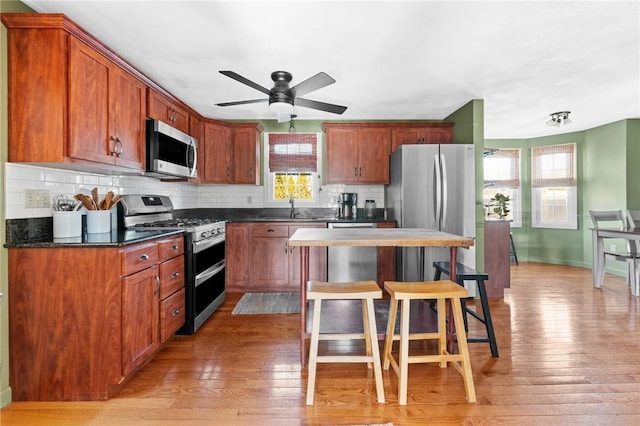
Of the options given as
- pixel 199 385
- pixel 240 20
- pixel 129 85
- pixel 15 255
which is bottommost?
pixel 199 385

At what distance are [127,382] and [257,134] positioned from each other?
10.6 feet

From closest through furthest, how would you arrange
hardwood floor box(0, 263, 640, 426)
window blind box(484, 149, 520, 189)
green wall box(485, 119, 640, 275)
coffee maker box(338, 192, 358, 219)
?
hardwood floor box(0, 263, 640, 426) → coffee maker box(338, 192, 358, 219) → green wall box(485, 119, 640, 275) → window blind box(484, 149, 520, 189)

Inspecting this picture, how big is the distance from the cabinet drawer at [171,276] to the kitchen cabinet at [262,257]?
4.52 feet

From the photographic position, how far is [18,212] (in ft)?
6.46

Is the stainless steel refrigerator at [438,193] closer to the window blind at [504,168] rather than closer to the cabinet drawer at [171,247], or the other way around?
the cabinet drawer at [171,247]

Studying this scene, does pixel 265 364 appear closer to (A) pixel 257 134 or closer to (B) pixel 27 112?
(B) pixel 27 112

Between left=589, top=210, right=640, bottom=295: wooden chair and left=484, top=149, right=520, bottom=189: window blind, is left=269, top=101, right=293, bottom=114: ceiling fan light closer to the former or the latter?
left=589, top=210, right=640, bottom=295: wooden chair

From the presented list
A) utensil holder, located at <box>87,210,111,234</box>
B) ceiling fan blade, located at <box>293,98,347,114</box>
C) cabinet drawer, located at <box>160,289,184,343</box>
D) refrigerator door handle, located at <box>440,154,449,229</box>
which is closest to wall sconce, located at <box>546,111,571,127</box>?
refrigerator door handle, located at <box>440,154,449,229</box>

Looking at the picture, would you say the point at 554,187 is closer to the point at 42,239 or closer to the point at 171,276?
the point at 171,276

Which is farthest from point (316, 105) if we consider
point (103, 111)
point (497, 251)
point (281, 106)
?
point (497, 251)

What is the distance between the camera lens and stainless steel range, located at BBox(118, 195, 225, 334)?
288cm

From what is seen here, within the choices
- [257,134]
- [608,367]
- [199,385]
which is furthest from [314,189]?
[608,367]

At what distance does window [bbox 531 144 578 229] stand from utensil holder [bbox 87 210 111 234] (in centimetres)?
655

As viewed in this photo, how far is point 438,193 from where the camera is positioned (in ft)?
12.3
